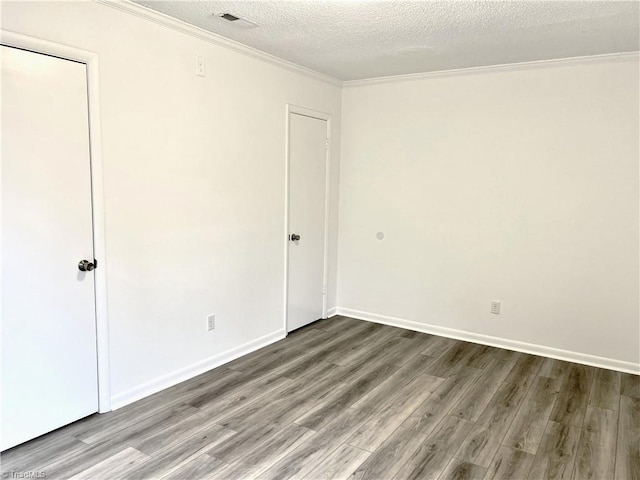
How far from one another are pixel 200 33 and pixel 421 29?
1488 mm

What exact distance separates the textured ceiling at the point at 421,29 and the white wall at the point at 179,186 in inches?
11.6

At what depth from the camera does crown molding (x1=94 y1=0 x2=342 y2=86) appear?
276 cm

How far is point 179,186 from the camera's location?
3238mm

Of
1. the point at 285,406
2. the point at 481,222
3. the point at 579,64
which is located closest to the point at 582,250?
the point at 481,222

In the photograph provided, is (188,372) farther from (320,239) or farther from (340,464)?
(320,239)

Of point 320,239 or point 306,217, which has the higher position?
point 306,217

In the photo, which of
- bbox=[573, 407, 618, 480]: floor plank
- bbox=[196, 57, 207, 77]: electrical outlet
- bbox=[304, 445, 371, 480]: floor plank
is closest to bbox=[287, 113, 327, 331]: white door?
bbox=[196, 57, 207, 77]: electrical outlet

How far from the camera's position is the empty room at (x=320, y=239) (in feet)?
8.16

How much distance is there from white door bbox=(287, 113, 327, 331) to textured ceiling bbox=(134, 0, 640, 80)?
0.74m

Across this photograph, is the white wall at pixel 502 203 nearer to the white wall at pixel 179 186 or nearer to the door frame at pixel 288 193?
the door frame at pixel 288 193

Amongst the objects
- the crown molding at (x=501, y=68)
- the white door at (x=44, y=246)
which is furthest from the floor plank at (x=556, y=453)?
the crown molding at (x=501, y=68)

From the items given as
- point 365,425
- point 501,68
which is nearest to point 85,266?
point 365,425

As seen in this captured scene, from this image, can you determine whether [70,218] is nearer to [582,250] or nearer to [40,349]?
[40,349]

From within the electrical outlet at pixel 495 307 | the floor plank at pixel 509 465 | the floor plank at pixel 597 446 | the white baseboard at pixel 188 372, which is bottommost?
the floor plank at pixel 509 465
